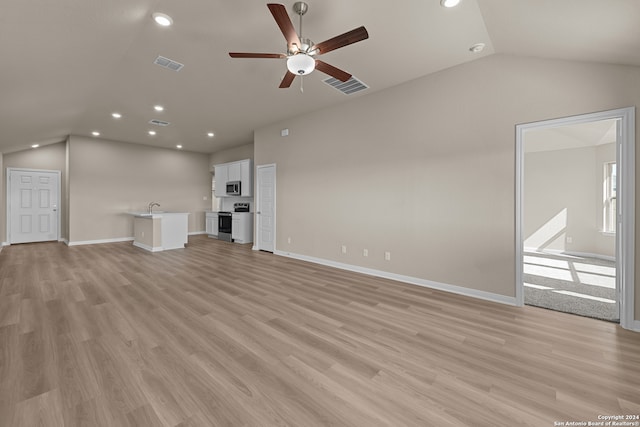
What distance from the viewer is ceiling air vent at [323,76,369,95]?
399 centimetres

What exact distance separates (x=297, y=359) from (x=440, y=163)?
10.4ft

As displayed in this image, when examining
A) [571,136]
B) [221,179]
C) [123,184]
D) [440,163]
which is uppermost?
[571,136]

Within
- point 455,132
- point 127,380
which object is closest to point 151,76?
point 127,380

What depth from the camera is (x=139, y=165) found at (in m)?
8.35

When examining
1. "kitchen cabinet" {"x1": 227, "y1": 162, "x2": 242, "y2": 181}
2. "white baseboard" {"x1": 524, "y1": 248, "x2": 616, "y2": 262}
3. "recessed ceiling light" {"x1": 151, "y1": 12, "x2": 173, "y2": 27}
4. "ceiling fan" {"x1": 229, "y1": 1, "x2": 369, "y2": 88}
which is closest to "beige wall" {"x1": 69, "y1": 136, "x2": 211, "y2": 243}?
"kitchen cabinet" {"x1": 227, "y1": 162, "x2": 242, "y2": 181}

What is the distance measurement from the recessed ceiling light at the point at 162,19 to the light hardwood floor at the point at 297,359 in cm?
305

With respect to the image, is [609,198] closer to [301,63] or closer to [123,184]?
[301,63]

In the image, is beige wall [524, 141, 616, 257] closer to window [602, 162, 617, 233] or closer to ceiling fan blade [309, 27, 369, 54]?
window [602, 162, 617, 233]

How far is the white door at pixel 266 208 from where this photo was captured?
6.26 m

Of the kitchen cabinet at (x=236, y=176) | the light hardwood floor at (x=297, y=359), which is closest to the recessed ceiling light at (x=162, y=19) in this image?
the light hardwood floor at (x=297, y=359)

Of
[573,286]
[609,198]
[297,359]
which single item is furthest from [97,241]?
[609,198]

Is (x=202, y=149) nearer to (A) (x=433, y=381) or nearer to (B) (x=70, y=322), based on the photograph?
(B) (x=70, y=322)

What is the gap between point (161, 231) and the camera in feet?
21.5

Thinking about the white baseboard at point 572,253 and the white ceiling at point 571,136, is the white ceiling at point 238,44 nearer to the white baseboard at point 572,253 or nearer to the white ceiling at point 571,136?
the white ceiling at point 571,136
